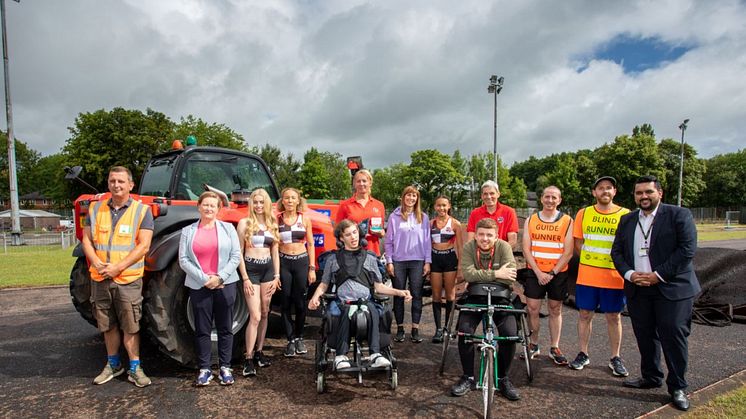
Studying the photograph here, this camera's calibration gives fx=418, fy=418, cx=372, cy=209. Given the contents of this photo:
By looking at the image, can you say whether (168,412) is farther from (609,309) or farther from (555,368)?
(609,309)

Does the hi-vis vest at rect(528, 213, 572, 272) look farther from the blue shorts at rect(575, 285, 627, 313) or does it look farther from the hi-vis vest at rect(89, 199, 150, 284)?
the hi-vis vest at rect(89, 199, 150, 284)

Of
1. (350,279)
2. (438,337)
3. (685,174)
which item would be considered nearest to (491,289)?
(350,279)

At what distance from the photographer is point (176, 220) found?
3.96 meters

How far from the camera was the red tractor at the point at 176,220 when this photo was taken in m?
3.58

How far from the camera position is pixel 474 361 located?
347 centimetres

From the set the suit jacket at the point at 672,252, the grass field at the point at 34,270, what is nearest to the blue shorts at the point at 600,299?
the suit jacket at the point at 672,252

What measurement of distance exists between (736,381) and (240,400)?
164 inches

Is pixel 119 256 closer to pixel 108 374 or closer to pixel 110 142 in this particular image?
pixel 108 374

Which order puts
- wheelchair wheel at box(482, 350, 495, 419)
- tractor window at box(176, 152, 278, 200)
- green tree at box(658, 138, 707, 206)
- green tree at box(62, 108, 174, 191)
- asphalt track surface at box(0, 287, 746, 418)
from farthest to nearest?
green tree at box(658, 138, 707, 206) → green tree at box(62, 108, 174, 191) → tractor window at box(176, 152, 278, 200) → asphalt track surface at box(0, 287, 746, 418) → wheelchair wheel at box(482, 350, 495, 419)

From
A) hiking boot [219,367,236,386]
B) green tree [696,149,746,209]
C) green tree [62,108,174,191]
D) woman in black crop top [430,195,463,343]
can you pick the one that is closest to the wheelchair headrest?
woman in black crop top [430,195,463,343]

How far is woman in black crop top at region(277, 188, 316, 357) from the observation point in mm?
4137

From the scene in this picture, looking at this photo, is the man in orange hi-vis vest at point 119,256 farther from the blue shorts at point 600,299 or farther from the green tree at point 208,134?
the green tree at point 208,134

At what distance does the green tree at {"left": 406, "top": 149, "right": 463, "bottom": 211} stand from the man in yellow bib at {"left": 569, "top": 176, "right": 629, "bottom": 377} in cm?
3953

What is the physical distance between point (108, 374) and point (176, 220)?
4.71ft
